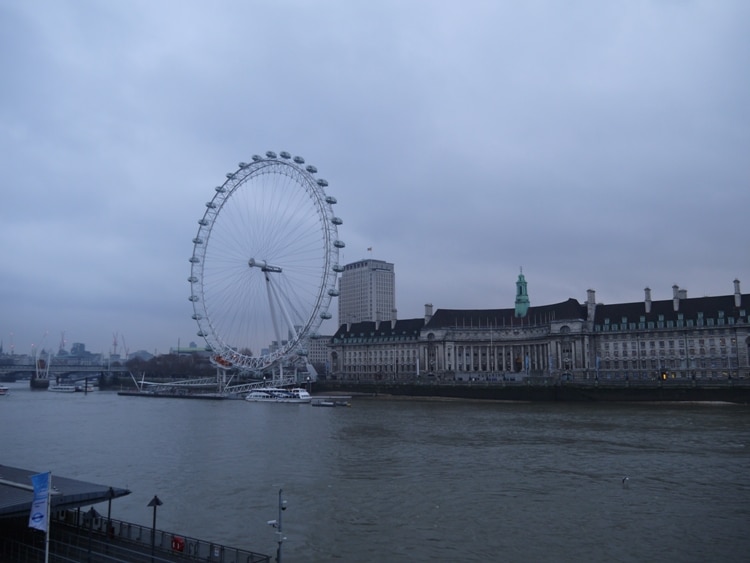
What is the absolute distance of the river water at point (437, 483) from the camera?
18.7 metres

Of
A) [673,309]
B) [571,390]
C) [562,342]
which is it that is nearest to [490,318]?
[562,342]

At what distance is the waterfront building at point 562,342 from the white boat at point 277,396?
25516mm

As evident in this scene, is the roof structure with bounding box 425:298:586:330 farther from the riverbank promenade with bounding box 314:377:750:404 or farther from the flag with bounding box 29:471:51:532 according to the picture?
the flag with bounding box 29:471:51:532

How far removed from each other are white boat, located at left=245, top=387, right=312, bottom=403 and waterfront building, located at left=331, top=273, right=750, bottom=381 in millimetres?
25516

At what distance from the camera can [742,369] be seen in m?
79.6

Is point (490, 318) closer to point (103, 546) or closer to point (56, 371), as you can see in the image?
point (103, 546)

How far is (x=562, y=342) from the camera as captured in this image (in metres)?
97.9

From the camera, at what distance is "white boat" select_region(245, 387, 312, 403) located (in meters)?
83.1

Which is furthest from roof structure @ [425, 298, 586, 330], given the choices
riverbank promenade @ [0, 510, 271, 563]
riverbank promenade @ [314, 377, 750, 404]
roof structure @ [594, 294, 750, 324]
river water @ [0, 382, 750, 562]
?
riverbank promenade @ [0, 510, 271, 563]

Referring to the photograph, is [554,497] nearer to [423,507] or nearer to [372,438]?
[423,507]

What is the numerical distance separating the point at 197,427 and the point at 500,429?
75.4ft

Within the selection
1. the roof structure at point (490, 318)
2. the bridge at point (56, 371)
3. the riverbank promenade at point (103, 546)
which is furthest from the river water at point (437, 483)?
the bridge at point (56, 371)

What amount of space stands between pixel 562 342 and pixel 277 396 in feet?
140

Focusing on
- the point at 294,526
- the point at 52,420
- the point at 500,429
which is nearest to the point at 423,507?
the point at 294,526
